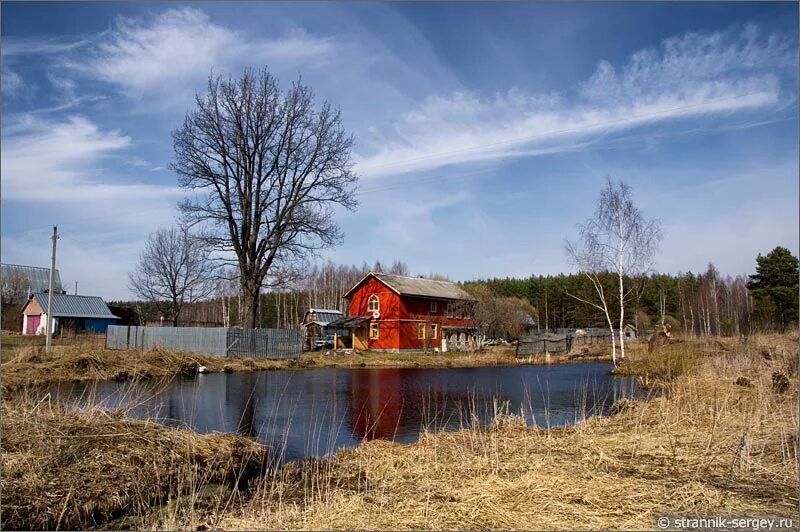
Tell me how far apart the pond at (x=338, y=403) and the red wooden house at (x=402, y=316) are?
1853 cm

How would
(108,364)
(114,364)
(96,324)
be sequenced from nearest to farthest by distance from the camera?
1. (108,364)
2. (114,364)
3. (96,324)

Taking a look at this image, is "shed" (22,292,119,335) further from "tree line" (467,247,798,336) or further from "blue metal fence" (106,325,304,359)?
"tree line" (467,247,798,336)

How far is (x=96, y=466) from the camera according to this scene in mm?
6543

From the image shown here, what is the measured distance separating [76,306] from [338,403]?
49.0 m

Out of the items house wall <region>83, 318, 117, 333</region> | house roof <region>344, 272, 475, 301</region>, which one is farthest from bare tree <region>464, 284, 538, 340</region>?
house wall <region>83, 318, 117, 333</region>

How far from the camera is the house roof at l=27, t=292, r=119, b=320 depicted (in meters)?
52.5

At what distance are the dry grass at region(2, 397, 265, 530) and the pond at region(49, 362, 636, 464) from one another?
0.78m

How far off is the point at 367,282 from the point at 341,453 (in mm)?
37992

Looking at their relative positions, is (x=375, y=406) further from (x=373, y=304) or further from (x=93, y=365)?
(x=373, y=304)

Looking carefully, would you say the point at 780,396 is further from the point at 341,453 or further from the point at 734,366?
the point at 341,453

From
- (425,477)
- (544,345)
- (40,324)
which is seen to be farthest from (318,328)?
(425,477)

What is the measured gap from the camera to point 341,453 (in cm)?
836

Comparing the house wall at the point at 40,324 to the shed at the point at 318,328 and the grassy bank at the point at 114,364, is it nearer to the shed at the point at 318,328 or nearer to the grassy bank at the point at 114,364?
the shed at the point at 318,328

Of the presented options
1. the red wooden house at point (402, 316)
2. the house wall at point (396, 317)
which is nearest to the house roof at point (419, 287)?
the red wooden house at point (402, 316)
